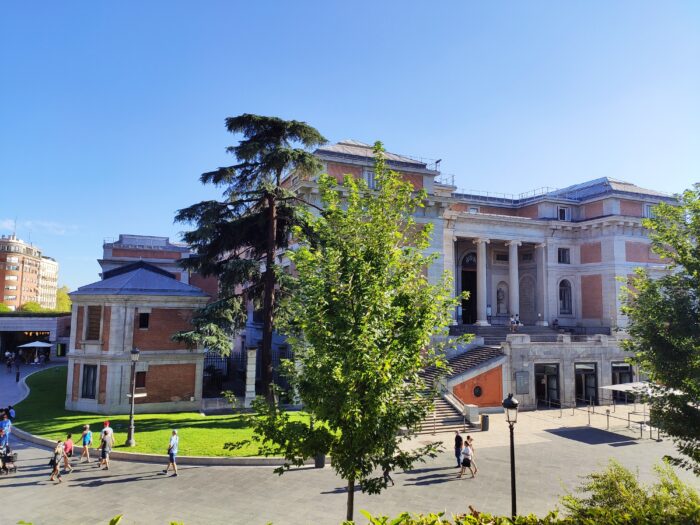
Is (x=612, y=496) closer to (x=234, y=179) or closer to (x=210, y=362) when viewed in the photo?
(x=234, y=179)

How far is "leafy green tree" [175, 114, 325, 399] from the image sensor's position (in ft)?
74.5

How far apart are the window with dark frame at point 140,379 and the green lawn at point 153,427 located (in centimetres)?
168

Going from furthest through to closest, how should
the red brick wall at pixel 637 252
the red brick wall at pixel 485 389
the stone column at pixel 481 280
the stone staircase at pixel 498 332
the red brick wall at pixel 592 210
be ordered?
the red brick wall at pixel 592 210 → the red brick wall at pixel 637 252 → the stone column at pixel 481 280 → the stone staircase at pixel 498 332 → the red brick wall at pixel 485 389

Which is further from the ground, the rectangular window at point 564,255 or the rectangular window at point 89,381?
the rectangular window at point 564,255

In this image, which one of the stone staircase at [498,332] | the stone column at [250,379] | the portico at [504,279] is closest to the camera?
the stone column at [250,379]

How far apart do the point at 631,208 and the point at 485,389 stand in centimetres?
2406

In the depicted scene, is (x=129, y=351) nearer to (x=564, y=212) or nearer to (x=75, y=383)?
(x=75, y=383)

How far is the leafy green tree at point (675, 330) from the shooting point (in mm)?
11094

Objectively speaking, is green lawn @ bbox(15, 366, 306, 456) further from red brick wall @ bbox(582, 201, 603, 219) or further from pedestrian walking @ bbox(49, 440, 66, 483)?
red brick wall @ bbox(582, 201, 603, 219)

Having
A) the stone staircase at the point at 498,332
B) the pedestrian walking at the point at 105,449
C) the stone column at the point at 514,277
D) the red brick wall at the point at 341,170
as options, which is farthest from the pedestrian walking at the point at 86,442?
the stone column at the point at 514,277

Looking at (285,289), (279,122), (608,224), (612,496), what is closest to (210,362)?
(285,289)

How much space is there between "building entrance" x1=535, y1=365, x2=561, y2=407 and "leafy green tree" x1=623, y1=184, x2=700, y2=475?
17884 mm

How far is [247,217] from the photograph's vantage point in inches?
953

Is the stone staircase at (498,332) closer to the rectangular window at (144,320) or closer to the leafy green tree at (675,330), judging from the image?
the leafy green tree at (675,330)
